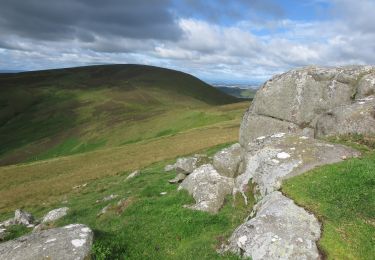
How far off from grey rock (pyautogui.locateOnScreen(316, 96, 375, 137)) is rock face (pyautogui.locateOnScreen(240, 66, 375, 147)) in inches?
57.8

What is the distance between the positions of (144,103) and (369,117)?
162m

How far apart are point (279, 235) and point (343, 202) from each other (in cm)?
369

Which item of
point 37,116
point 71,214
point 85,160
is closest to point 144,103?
point 37,116

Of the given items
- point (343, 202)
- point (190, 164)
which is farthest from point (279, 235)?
point (190, 164)

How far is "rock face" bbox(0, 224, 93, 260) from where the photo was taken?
13984 millimetres

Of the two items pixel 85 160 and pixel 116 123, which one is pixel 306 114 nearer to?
pixel 85 160

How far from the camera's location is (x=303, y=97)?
29.0 meters

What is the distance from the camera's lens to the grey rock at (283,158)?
19531 mm

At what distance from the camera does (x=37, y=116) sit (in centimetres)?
17638

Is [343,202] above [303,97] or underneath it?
underneath

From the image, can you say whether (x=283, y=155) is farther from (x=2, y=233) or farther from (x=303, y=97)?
(x=2, y=233)

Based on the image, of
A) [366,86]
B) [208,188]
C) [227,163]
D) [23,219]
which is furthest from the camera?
[23,219]

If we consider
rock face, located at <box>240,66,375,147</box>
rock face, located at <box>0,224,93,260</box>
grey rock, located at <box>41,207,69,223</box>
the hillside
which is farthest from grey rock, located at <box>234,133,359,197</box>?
the hillside

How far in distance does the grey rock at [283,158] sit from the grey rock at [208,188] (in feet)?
3.42
